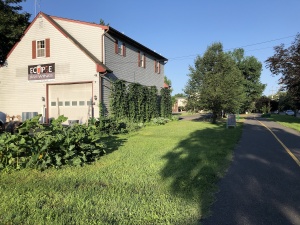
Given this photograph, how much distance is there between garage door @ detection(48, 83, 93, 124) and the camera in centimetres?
1920

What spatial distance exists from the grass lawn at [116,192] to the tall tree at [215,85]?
667 inches

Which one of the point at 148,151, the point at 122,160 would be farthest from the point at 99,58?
the point at 122,160

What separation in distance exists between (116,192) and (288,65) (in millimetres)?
26943

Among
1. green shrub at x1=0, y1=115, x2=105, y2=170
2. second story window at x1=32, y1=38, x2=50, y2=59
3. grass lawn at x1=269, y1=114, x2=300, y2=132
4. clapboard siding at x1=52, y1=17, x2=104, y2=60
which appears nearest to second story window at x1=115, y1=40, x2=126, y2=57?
clapboard siding at x1=52, y1=17, x2=104, y2=60

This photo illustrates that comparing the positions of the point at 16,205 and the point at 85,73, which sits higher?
the point at 85,73

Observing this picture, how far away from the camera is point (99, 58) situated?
19.3 metres

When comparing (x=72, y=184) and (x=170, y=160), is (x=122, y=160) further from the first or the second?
(x=72, y=184)

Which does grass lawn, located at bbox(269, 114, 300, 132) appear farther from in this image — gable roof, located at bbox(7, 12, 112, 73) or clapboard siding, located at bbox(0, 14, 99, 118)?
clapboard siding, located at bbox(0, 14, 99, 118)

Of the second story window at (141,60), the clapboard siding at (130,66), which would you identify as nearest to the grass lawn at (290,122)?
the clapboard siding at (130,66)

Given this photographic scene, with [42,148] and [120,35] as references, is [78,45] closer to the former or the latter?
[120,35]

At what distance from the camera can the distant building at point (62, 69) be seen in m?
19.0

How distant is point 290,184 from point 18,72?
20.5m

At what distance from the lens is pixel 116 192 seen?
4.98 metres

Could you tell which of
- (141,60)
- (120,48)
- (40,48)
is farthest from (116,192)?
(141,60)
